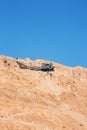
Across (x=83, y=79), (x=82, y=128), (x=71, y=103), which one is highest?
(x=83, y=79)

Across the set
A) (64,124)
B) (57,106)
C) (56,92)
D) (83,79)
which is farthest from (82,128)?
(83,79)

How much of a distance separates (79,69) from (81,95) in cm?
1629

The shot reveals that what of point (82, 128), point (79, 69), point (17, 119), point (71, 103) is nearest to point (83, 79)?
point (79, 69)

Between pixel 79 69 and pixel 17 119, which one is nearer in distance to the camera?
pixel 17 119

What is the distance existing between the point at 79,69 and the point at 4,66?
74.2 feet

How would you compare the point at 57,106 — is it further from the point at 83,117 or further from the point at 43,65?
the point at 43,65

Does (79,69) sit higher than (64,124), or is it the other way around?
(79,69)

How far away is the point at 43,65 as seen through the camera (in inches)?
4983

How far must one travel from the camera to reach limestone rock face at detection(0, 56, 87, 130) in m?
86.3

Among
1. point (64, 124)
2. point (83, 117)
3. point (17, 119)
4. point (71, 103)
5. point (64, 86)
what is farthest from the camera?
point (64, 86)

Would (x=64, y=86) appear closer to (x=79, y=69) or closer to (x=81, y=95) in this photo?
(x=81, y=95)

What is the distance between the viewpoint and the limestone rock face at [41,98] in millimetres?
86312

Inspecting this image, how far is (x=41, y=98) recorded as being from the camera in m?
103

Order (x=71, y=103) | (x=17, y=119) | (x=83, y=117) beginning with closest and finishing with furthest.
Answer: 1. (x=17, y=119)
2. (x=83, y=117)
3. (x=71, y=103)
